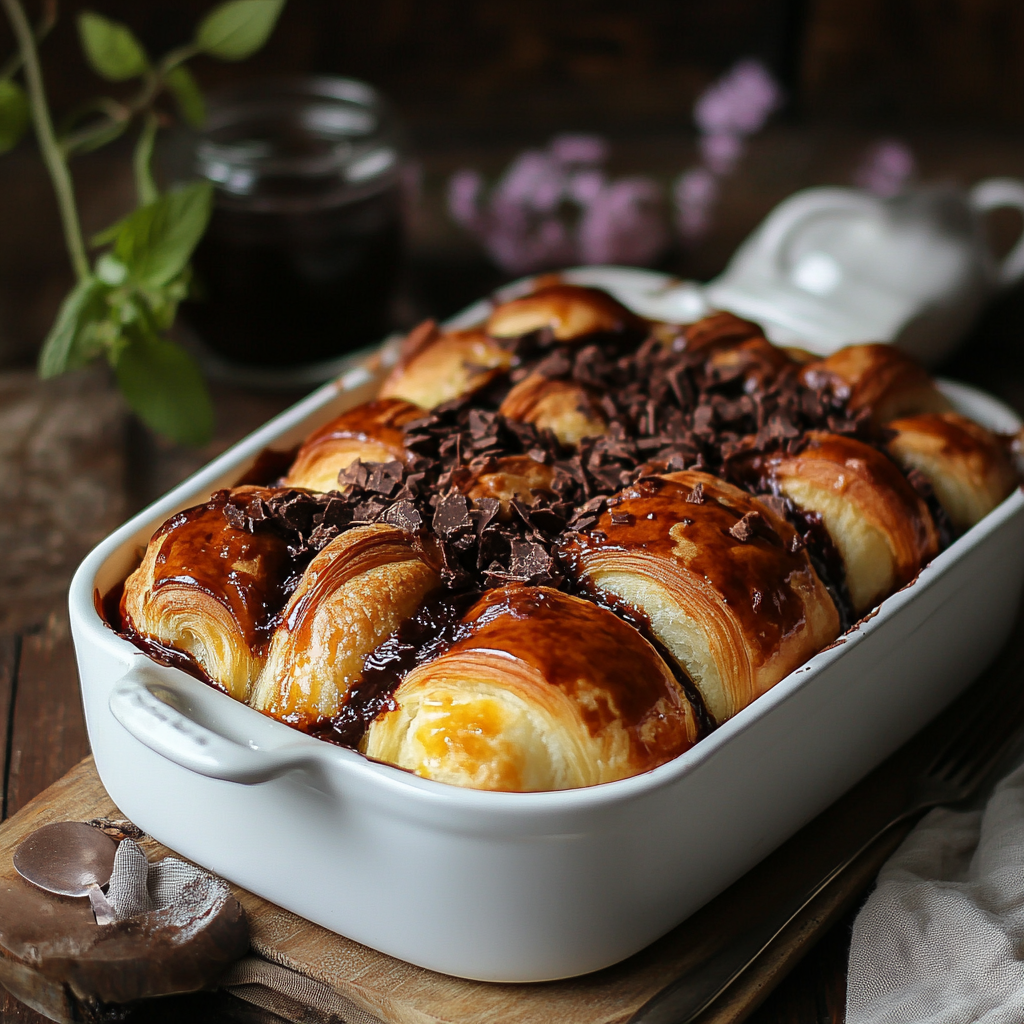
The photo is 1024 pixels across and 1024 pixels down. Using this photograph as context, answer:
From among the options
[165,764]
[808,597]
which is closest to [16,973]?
[165,764]

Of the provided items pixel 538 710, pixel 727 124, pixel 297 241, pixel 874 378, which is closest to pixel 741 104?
pixel 727 124

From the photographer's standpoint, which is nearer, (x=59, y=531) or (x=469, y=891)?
(x=469, y=891)

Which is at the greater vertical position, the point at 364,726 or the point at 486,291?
the point at 364,726

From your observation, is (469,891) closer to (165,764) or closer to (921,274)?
(165,764)

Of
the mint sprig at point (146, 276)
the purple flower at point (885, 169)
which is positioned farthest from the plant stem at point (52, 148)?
the purple flower at point (885, 169)

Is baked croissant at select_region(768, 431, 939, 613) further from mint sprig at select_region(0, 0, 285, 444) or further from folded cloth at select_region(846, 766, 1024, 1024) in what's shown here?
mint sprig at select_region(0, 0, 285, 444)

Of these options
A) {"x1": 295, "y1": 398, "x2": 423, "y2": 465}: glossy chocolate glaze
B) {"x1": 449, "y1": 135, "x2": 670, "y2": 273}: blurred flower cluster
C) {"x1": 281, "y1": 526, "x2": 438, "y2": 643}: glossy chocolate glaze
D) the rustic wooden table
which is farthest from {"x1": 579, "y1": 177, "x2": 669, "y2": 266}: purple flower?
{"x1": 281, "y1": 526, "x2": 438, "y2": 643}: glossy chocolate glaze

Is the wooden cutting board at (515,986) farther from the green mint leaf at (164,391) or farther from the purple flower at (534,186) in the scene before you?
the purple flower at (534,186)
